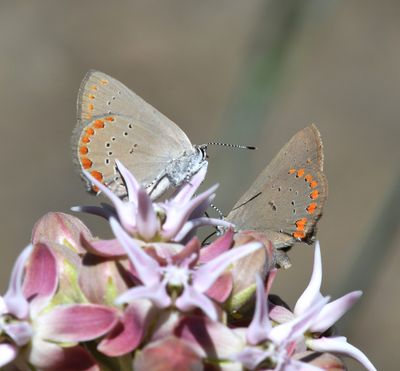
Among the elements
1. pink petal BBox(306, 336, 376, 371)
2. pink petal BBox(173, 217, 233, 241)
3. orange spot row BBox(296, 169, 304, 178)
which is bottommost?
pink petal BBox(306, 336, 376, 371)

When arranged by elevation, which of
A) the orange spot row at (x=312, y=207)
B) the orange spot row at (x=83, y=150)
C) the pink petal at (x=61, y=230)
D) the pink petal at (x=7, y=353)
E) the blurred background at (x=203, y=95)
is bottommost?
the blurred background at (x=203, y=95)

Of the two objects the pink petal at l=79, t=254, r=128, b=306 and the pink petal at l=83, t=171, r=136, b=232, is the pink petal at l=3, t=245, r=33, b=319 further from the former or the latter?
the pink petal at l=83, t=171, r=136, b=232

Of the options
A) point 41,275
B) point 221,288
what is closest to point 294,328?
point 221,288

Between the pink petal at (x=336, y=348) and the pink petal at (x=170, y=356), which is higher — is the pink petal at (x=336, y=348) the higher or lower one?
the lower one

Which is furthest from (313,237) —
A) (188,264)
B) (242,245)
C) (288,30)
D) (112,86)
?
(288,30)

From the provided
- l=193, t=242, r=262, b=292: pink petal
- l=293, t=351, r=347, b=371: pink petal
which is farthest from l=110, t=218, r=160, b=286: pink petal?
l=293, t=351, r=347, b=371: pink petal

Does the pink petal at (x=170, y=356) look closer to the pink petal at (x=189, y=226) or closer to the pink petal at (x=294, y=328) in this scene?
the pink petal at (x=294, y=328)

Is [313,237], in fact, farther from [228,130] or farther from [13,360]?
[228,130]

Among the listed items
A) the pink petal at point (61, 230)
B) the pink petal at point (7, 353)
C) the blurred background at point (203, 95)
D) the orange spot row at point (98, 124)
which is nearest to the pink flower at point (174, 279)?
the pink petal at point (7, 353)
